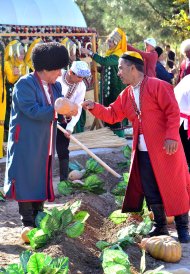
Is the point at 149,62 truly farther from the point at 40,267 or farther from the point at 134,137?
the point at 40,267

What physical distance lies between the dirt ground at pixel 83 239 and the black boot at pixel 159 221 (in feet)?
1.26

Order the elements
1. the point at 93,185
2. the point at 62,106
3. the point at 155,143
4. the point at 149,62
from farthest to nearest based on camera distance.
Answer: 1. the point at 149,62
2. the point at 93,185
3. the point at 155,143
4. the point at 62,106

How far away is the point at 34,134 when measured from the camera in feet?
18.0

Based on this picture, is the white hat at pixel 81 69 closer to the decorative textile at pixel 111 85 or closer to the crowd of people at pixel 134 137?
the crowd of people at pixel 134 137

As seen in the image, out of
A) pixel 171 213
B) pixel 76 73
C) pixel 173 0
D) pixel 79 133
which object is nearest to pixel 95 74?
pixel 79 133

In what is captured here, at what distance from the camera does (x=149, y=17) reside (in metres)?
24.3

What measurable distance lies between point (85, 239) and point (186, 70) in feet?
15.7

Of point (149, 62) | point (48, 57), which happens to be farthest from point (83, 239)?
point (149, 62)

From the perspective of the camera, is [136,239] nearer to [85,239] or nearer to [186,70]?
[85,239]

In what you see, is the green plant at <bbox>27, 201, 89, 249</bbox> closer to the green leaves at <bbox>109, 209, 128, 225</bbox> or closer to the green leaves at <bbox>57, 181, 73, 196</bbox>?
the green leaves at <bbox>109, 209, 128, 225</bbox>

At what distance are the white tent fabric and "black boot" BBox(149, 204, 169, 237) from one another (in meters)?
9.44

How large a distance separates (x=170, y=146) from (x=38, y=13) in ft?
36.2

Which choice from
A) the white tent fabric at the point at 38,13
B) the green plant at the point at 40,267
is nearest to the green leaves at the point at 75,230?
the green plant at the point at 40,267

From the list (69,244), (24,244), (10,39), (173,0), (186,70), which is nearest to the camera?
(69,244)
